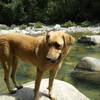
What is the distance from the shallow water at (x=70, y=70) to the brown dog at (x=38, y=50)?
4980mm

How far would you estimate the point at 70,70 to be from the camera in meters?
16.7

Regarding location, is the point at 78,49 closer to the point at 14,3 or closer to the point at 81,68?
the point at 81,68

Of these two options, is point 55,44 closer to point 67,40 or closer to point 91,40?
point 67,40

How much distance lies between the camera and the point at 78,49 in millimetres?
23734

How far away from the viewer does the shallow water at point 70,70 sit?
13.1 meters

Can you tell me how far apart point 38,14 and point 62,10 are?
4.74 meters

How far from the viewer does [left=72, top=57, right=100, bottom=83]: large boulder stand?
50.0 feet

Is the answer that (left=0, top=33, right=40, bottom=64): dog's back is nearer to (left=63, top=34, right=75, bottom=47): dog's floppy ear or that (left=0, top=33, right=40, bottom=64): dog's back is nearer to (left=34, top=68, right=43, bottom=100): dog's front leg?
(left=34, top=68, right=43, bottom=100): dog's front leg

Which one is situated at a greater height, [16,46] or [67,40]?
[67,40]

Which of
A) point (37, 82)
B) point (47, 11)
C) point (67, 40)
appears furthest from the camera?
point (47, 11)

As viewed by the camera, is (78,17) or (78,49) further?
(78,17)

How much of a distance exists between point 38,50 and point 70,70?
9.63 metres

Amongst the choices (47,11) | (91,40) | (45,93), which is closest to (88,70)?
(45,93)

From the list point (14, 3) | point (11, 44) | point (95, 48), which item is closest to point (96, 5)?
point (14, 3)
